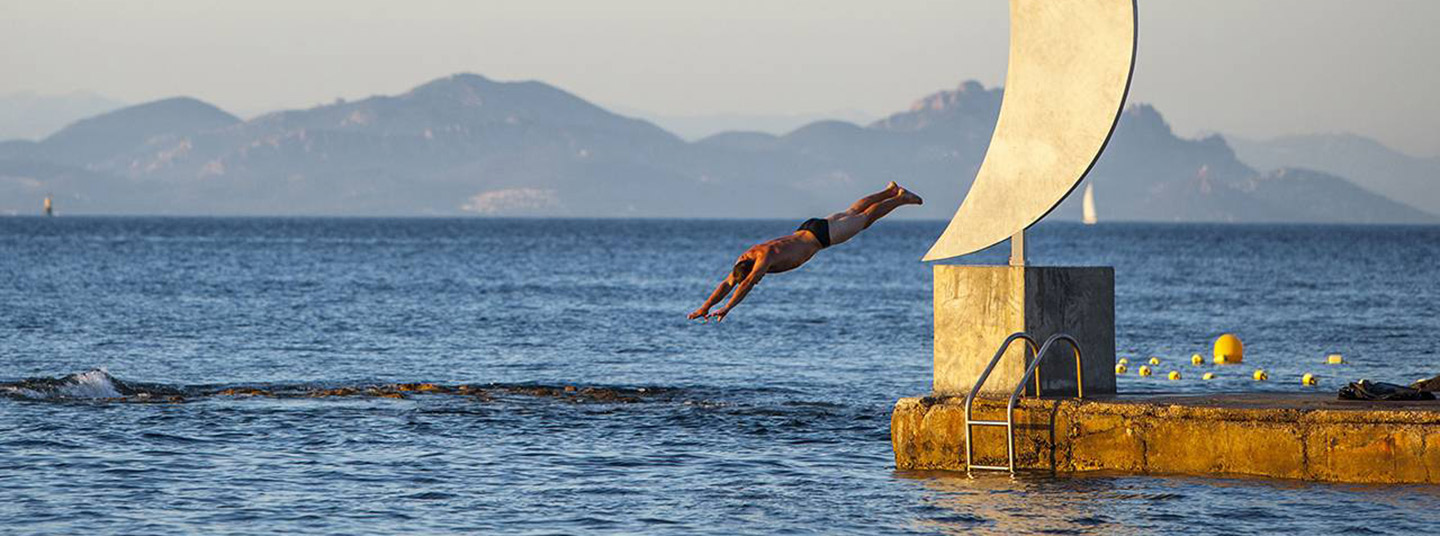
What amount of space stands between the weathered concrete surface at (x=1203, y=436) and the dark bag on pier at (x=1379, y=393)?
23cm

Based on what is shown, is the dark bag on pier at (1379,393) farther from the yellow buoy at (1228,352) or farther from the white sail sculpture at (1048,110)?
the yellow buoy at (1228,352)

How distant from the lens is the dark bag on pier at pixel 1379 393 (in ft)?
58.2

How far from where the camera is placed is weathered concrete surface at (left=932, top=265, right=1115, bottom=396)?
1856 centimetres

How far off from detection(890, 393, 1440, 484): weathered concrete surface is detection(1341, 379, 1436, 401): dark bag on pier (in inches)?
9.1

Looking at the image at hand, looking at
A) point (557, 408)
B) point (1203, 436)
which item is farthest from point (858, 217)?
point (557, 408)

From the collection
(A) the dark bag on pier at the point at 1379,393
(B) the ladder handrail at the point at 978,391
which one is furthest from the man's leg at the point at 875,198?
(A) the dark bag on pier at the point at 1379,393

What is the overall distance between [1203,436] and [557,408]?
11.1 meters

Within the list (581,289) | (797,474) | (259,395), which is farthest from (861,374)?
(581,289)

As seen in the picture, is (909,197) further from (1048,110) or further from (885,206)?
(1048,110)

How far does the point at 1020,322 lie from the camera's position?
18531 millimetres

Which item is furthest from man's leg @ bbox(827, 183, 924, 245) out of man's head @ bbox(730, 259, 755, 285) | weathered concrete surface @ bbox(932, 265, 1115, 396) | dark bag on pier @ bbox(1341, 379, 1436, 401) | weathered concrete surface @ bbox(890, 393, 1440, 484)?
dark bag on pier @ bbox(1341, 379, 1436, 401)

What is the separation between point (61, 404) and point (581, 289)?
4332cm

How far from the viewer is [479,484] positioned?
1900 centimetres

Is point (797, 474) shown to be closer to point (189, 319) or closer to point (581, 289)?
point (189, 319)
